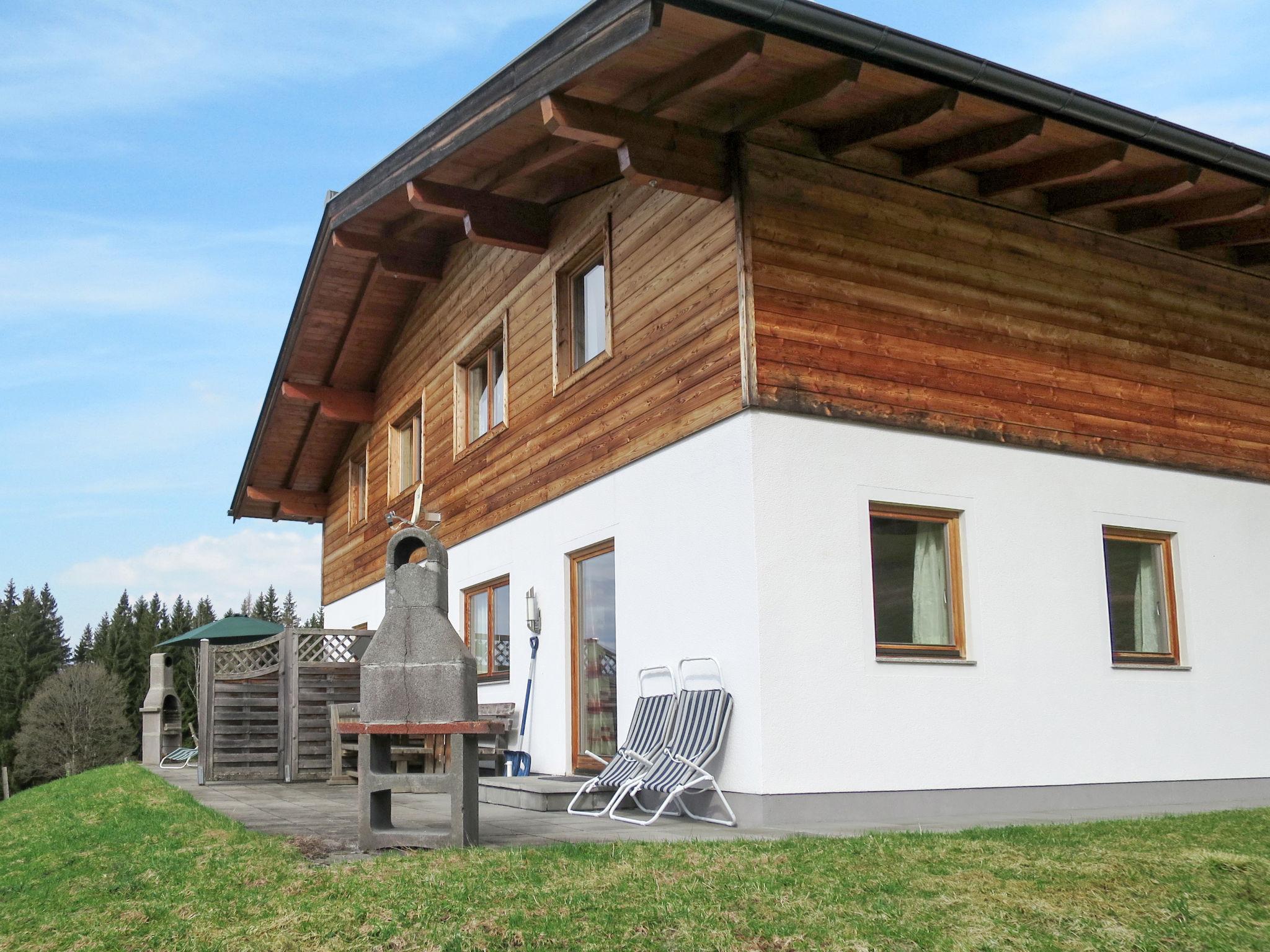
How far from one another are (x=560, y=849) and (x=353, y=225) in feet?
24.9

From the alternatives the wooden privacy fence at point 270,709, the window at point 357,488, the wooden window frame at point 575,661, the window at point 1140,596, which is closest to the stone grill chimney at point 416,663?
the wooden window frame at point 575,661

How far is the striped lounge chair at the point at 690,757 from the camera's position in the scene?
23.9 feet

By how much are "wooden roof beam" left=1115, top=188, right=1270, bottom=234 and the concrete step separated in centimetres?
594

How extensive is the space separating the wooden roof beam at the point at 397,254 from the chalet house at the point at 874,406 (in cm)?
81

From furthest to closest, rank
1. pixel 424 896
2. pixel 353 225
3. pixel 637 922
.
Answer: pixel 353 225 → pixel 424 896 → pixel 637 922

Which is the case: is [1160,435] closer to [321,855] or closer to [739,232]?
[739,232]

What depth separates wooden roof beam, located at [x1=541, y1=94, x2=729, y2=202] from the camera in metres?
7.62

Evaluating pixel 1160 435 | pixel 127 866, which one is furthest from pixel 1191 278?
pixel 127 866

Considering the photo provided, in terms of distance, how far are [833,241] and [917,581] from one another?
2.30 meters

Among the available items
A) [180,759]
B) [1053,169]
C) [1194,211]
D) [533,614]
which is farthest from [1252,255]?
[180,759]

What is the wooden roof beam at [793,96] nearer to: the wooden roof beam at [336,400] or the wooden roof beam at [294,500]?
the wooden roof beam at [336,400]

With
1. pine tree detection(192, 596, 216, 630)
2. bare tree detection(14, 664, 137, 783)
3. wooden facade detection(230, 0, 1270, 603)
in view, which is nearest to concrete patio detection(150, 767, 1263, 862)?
wooden facade detection(230, 0, 1270, 603)

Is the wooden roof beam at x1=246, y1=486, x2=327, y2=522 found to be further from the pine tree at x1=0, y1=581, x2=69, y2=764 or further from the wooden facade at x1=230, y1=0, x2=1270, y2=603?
the pine tree at x1=0, y1=581, x2=69, y2=764

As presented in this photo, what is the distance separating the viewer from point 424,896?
4703 millimetres
